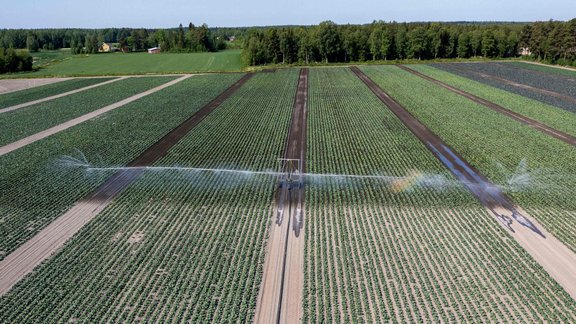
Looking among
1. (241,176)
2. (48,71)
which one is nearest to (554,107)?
(241,176)

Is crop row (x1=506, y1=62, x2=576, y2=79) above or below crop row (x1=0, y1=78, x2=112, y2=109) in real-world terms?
above

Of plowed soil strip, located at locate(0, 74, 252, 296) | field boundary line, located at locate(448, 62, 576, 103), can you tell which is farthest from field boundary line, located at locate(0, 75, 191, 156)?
field boundary line, located at locate(448, 62, 576, 103)

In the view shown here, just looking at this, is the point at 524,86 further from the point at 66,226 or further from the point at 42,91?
the point at 42,91

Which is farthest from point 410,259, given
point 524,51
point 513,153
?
point 524,51

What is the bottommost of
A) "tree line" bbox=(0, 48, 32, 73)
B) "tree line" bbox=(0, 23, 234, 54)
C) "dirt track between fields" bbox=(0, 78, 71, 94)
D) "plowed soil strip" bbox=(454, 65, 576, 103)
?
"dirt track between fields" bbox=(0, 78, 71, 94)

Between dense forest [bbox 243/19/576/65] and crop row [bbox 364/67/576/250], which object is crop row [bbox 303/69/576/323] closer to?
crop row [bbox 364/67/576/250]

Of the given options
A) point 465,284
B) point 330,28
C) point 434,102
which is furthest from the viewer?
point 330,28

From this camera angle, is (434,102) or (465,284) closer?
(465,284)

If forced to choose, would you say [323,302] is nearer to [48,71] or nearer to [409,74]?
[409,74]
